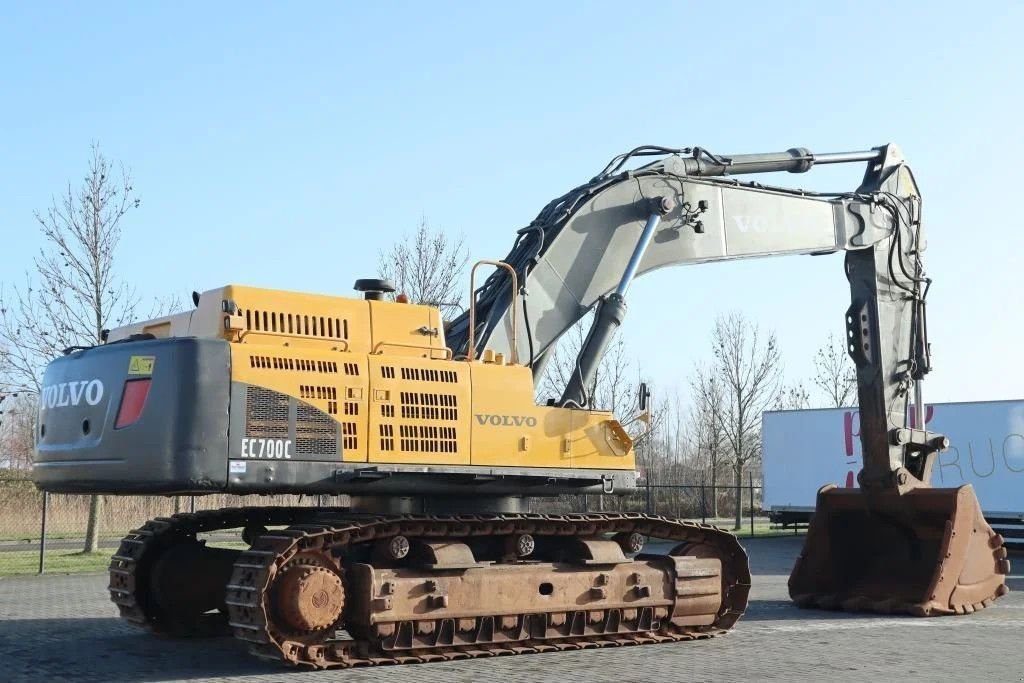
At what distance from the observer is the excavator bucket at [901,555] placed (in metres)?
14.6

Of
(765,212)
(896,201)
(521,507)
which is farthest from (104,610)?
(896,201)

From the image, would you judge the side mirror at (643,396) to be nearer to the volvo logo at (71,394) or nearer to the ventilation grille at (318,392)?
the ventilation grille at (318,392)

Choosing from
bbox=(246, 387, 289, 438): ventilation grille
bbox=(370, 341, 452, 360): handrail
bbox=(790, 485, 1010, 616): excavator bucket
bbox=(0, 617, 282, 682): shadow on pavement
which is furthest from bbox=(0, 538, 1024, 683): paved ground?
bbox=(370, 341, 452, 360): handrail

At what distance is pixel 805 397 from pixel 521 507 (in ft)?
140

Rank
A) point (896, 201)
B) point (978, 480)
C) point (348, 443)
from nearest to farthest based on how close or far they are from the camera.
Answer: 1. point (348, 443)
2. point (896, 201)
3. point (978, 480)

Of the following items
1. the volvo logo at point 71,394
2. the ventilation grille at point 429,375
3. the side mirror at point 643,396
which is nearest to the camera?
the volvo logo at point 71,394

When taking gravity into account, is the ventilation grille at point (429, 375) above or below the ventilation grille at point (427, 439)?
above

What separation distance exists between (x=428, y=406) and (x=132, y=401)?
8.65 ft

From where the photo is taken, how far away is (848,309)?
16.2m

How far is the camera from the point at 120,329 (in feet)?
39.2

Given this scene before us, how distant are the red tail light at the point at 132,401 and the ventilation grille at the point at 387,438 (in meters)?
2.09

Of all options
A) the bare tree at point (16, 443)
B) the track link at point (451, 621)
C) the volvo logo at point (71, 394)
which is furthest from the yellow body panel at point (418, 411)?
the bare tree at point (16, 443)

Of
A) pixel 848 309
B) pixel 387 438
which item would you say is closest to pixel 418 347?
pixel 387 438

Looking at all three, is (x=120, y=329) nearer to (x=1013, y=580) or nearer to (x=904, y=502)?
(x=904, y=502)
